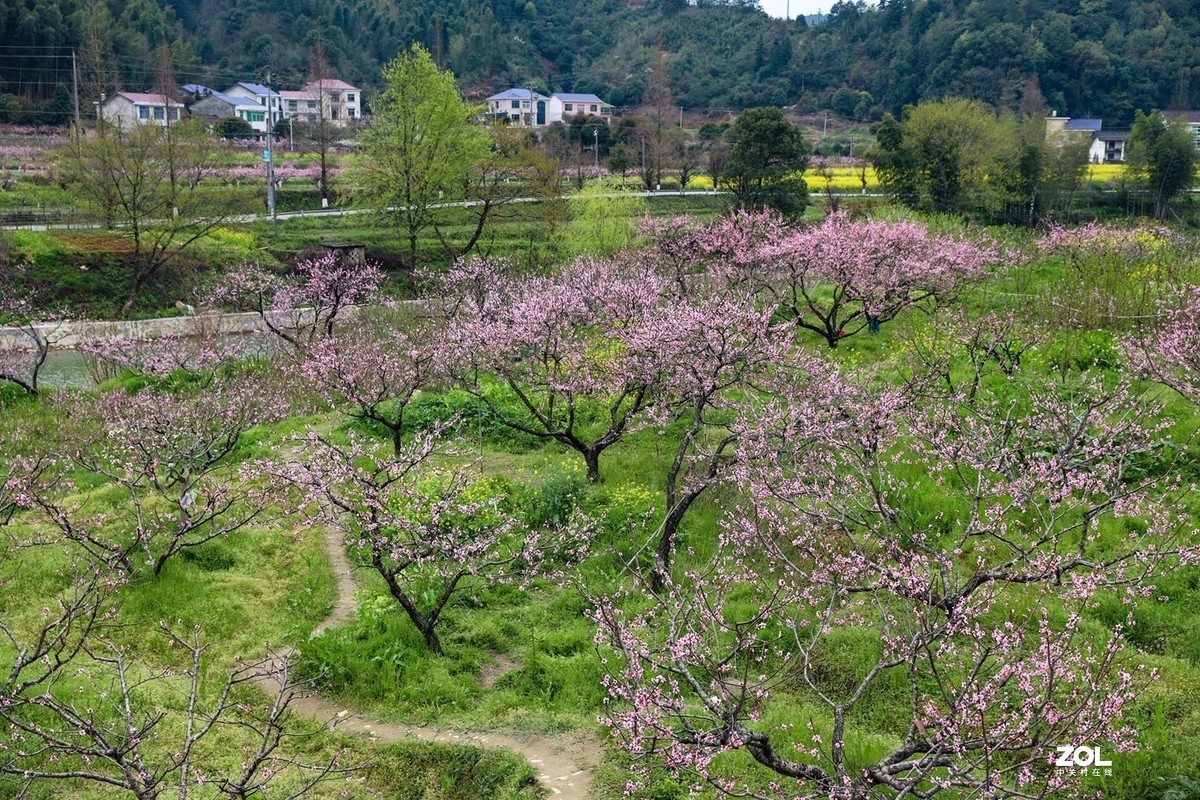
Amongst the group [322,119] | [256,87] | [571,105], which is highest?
[571,105]

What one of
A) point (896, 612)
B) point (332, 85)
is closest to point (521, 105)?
point (332, 85)

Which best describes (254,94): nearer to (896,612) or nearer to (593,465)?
(593,465)

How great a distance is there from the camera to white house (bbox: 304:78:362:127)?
7175 centimetres

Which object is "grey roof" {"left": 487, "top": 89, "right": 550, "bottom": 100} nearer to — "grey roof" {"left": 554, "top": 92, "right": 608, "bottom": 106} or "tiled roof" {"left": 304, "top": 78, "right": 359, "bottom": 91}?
"grey roof" {"left": 554, "top": 92, "right": 608, "bottom": 106}

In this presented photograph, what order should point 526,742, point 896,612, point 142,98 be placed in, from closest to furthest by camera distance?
point 526,742 < point 896,612 < point 142,98

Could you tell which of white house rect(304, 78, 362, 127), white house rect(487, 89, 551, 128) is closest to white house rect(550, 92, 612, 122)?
white house rect(487, 89, 551, 128)

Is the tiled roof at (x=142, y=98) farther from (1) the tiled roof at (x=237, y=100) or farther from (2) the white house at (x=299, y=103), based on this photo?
(2) the white house at (x=299, y=103)

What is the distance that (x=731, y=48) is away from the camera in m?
102

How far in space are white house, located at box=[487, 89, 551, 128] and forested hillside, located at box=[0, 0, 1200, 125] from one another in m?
5.29

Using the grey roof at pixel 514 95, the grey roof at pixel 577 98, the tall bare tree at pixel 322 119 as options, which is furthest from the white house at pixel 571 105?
the tall bare tree at pixel 322 119

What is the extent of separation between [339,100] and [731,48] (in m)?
45.1

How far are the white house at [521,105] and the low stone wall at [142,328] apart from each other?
57326 mm

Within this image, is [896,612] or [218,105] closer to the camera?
[896,612]

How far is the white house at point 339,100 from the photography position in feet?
235
